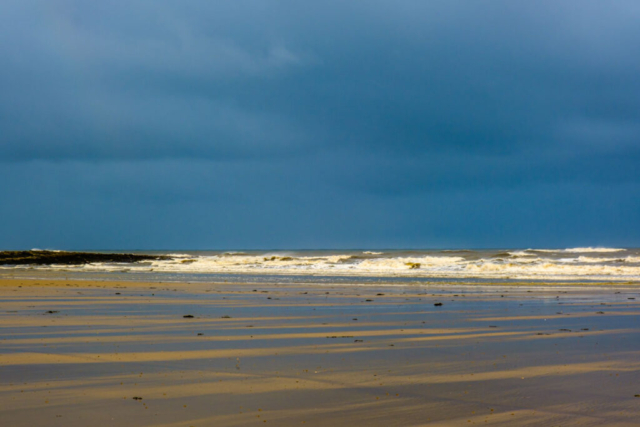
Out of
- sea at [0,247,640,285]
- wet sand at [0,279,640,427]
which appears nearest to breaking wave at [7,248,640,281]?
sea at [0,247,640,285]

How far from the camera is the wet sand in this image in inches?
190

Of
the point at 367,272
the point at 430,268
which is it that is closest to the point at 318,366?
the point at 367,272

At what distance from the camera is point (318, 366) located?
21.9ft

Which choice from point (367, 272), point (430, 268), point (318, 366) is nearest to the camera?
point (318, 366)

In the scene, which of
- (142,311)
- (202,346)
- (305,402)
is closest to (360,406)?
(305,402)

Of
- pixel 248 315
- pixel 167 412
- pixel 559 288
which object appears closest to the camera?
pixel 167 412

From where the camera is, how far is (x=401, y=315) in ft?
38.8

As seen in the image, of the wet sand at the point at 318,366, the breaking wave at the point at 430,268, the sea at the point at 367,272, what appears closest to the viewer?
the wet sand at the point at 318,366

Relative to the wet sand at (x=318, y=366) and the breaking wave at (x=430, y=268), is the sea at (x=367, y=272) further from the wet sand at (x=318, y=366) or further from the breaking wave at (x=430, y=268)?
the wet sand at (x=318, y=366)

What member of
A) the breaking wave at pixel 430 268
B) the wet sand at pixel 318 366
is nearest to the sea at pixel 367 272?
the breaking wave at pixel 430 268

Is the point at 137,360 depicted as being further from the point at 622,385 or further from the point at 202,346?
the point at 622,385

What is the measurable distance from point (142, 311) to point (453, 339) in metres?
7.11

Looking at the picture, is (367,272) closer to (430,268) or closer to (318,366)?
(430,268)

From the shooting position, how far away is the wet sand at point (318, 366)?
15.8 ft
